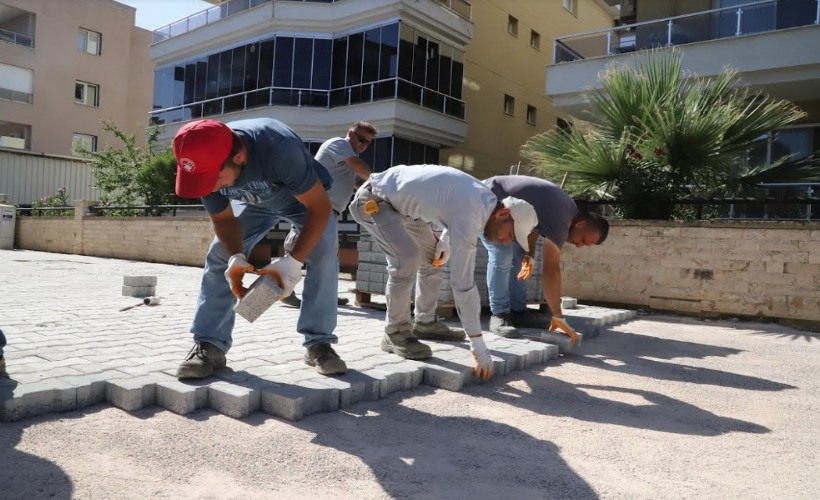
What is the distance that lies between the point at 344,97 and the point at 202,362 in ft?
50.0

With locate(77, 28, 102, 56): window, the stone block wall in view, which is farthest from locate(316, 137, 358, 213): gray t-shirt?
locate(77, 28, 102, 56): window

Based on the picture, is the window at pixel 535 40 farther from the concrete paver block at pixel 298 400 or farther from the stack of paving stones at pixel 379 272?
the concrete paver block at pixel 298 400

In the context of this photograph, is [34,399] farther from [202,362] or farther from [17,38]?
[17,38]

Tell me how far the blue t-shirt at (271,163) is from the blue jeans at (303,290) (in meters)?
0.27

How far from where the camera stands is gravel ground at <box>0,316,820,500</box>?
217 centimetres

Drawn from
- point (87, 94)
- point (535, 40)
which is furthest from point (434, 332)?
point (87, 94)

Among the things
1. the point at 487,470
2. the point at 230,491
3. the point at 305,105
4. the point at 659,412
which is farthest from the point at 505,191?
the point at 305,105

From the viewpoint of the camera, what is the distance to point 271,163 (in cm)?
277

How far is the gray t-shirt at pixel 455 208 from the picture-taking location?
3.23 meters

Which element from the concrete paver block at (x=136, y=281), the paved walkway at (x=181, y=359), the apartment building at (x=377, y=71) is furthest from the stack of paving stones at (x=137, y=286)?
the apartment building at (x=377, y=71)

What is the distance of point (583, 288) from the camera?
8.34m

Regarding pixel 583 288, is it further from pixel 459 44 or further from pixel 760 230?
pixel 459 44

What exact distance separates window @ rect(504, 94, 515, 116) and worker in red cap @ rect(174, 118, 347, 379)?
18376mm

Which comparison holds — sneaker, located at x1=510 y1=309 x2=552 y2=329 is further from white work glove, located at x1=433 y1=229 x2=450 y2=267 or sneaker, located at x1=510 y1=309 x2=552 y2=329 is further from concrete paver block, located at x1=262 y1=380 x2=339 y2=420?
concrete paver block, located at x1=262 y1=380 x2=339 y2=420
